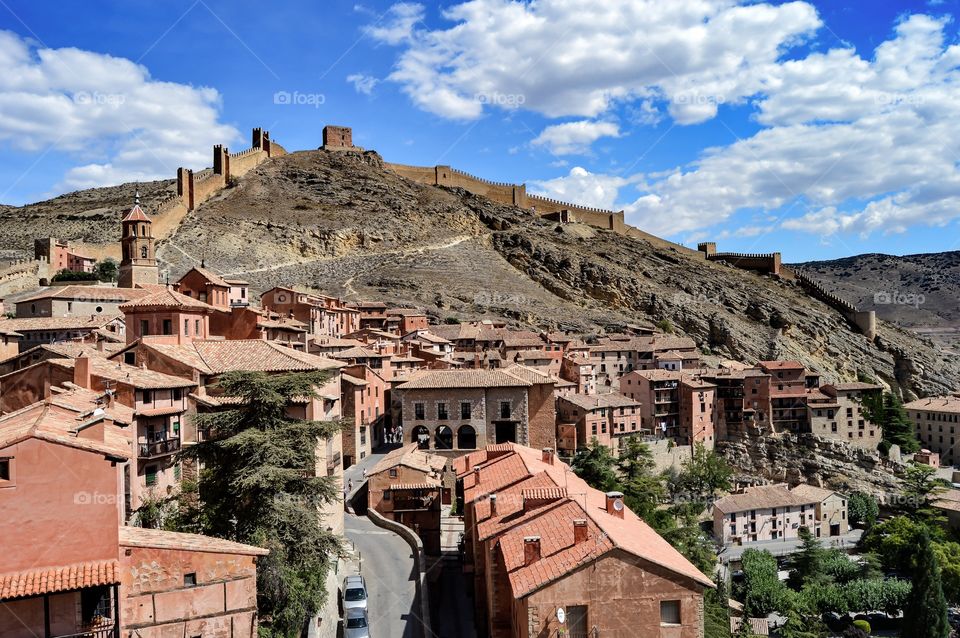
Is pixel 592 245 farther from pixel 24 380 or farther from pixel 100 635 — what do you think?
pixel 100 635

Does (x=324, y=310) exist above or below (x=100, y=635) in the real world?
above

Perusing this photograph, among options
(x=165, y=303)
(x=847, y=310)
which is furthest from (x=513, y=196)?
(x=165, y=303)

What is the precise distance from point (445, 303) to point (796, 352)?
1888 inches

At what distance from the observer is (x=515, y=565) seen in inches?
686

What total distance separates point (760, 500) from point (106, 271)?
6430 centimetres

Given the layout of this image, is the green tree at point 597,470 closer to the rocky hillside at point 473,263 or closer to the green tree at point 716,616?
the green tree at point 716,616

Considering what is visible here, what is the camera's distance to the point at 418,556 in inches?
1050

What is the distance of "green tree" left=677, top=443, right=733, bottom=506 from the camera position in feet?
201

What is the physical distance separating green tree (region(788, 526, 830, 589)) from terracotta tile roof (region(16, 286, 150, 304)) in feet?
171

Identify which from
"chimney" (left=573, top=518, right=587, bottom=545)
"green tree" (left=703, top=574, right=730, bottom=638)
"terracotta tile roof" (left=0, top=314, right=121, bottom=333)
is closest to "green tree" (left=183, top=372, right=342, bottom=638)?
"chimney" (left=573, top=518, right=587, bottom=545)

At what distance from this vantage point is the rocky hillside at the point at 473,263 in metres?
96.4

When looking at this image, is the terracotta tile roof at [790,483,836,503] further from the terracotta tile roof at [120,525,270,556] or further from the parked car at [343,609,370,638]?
the terracotta tile roof at [120,525,270,556]

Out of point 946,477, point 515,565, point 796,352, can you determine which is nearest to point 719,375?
point 946,477

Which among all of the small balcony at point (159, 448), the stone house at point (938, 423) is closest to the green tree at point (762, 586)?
the small balcony at point (159, 448)
